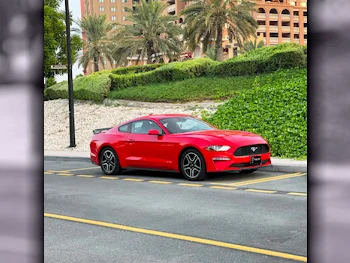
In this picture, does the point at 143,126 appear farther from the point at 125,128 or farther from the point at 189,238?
the point at 189,238

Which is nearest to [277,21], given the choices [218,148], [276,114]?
[276,114]

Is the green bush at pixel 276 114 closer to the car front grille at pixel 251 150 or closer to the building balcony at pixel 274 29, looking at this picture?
the car front grille at pixel 251 150

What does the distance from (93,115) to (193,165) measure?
55.8 feet

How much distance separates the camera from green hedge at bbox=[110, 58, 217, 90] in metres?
28.8

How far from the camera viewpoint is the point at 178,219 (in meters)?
7.07

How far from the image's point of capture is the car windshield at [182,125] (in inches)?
459

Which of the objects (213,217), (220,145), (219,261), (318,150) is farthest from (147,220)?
(318,150)

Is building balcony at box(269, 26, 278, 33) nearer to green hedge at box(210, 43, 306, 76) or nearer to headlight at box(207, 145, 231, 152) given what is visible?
green hedge at box(210, 43, 306, 76)

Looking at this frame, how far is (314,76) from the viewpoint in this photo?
1.09 metres

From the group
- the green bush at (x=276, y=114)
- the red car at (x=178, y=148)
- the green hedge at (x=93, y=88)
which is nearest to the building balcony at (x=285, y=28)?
the green hedge at (x=93, y=88)

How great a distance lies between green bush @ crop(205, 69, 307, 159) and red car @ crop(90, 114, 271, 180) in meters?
3.54

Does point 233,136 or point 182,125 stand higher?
point 182,125

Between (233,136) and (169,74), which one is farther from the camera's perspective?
(169,74)

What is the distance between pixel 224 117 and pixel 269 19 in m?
77.9
